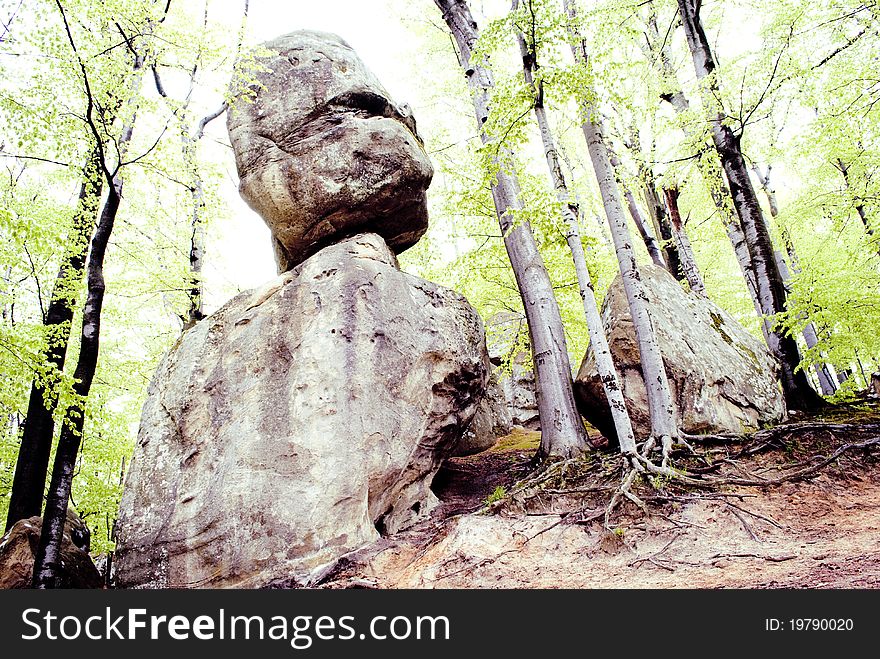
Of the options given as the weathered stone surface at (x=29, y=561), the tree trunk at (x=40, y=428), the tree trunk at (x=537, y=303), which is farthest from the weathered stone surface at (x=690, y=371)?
the tree trunk at (x=40, y=428)

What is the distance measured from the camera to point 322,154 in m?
8.75

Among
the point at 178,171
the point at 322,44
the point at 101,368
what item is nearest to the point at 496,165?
the point at 322,44

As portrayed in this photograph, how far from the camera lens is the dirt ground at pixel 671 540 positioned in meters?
4.33

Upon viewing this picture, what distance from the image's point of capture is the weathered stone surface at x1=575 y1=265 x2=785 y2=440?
7.80 m

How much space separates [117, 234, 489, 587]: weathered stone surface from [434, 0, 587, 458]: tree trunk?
4.08 ft

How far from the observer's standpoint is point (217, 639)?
12.3 feet

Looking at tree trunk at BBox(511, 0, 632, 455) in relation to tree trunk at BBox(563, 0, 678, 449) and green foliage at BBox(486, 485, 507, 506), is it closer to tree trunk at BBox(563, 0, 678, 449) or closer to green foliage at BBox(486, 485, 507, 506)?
tree trunk at BBox(563, 0, 678, 449)

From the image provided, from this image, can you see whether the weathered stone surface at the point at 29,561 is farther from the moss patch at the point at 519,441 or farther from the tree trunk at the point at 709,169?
the tree trunk at the point at 709,169

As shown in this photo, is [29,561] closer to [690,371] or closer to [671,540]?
[671,540]

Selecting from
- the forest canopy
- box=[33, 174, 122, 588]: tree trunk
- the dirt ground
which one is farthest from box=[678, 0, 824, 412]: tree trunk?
box=[33, 174, 122, 588]: tree trunk

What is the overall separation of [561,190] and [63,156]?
8074 millimetres

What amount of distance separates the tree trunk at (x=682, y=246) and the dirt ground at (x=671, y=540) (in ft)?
22.6

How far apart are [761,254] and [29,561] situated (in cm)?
1272

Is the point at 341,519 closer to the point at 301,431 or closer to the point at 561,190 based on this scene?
the point at 301,431
